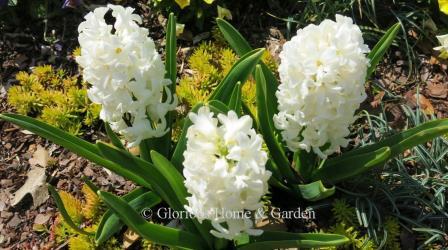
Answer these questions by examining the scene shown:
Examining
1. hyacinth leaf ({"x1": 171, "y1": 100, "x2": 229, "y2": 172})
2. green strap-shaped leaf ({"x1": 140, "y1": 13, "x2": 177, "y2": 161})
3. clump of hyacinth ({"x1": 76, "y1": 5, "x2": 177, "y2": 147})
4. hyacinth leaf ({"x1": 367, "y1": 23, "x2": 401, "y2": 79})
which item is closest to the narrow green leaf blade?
hyacinth leaf ({"x1": 367, "y1": 23, "x2": 401, "y2": 79})

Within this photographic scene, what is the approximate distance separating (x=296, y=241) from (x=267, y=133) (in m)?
0.45

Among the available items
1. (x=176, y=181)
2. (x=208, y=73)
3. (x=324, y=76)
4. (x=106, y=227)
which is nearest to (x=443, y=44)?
(x=208, y=73)

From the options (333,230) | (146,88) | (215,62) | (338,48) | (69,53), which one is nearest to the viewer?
(338,48)

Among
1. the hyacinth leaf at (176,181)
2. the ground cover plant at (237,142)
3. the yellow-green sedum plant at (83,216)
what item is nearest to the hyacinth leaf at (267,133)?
the ground cover plant at (237,142)

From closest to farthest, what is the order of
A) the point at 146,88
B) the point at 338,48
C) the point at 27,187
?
1. the point at 338,48
2. the point at 146,88
3. the point at 27,187

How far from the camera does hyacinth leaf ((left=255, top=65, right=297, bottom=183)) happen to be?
1.93 metres

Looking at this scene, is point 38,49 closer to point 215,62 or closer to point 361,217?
point 215,62

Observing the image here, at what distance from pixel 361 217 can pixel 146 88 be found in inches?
38.9

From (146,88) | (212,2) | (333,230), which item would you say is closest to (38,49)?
(212,2)

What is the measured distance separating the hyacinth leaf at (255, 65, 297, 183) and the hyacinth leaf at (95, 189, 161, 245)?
480mm

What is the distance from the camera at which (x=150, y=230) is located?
69.1 inches

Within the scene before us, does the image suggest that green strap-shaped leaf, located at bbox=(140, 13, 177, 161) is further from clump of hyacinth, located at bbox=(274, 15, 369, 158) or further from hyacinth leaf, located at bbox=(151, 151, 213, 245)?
clump of hyacinth, located at bbox=(274, 15, 369, 158)

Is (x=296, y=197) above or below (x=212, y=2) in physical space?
below

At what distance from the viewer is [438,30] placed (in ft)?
9.37
